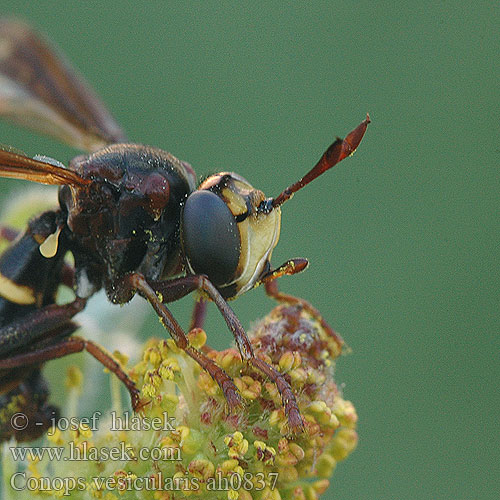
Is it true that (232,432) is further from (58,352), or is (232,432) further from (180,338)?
(58,352)

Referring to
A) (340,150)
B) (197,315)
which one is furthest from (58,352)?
(340,150)

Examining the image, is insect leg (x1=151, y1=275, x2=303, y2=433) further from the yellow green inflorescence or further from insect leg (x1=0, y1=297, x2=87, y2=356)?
insect leg (x1=0, y1=297, x2=87, y2=356)

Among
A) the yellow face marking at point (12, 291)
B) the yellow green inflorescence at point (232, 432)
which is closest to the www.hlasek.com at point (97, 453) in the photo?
the yellow green inflorescence at point (232, 432)

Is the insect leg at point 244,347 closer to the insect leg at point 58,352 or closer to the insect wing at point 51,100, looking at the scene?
the insect leg at point 58,352

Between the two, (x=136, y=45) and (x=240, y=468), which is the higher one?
(x=136, y=45)

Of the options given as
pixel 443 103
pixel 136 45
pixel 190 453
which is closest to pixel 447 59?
pixel 443 103

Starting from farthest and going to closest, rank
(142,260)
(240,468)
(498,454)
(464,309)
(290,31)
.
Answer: (290,31) < (464,309) < (498,454) < (142,260) < (240,468)

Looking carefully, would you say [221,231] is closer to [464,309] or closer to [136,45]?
[464,309]
